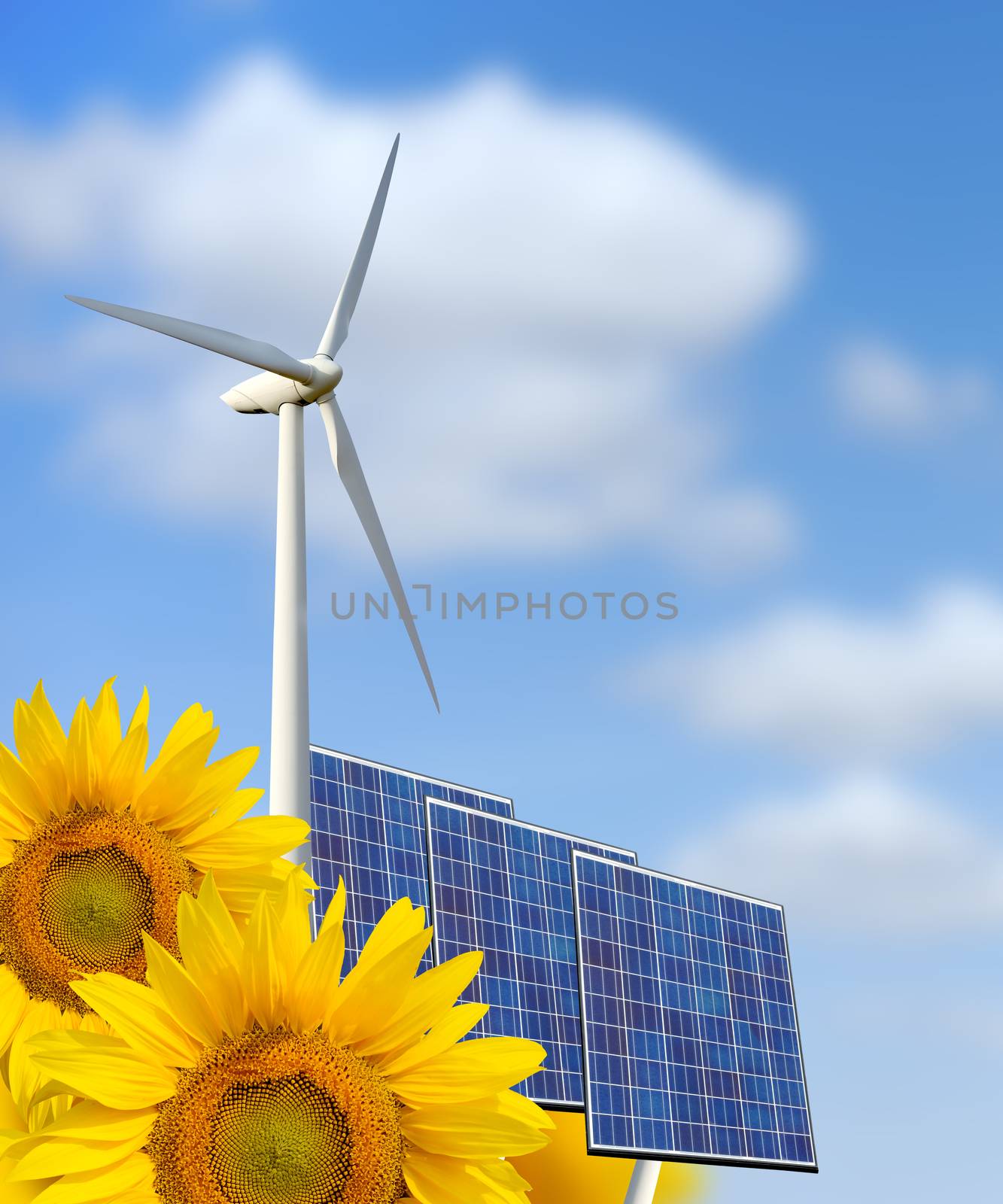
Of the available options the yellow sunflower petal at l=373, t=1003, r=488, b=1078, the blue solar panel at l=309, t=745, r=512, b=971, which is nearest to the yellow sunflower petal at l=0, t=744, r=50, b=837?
the yellow sunflower petal at l=373, t=1003, r=488, b=1078

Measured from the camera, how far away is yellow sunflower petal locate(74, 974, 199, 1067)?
231 cm

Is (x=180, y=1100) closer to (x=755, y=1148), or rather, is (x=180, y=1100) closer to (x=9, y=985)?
(x=9, y=985)

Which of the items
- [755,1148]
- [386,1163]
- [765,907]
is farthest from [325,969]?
[765,907]

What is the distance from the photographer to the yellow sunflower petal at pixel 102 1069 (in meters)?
2.26

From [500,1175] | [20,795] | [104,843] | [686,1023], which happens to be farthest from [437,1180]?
[686,1023]

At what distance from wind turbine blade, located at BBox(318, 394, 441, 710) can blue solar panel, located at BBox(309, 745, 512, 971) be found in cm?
1329

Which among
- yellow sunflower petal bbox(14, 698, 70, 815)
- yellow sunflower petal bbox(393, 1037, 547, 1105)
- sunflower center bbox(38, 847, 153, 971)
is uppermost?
yellow sunflower petal bbox(14, 698, 70, 815)

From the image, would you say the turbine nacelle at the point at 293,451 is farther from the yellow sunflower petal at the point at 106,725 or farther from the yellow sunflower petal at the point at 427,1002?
the yellow sunflower petal at the point at 427,1002

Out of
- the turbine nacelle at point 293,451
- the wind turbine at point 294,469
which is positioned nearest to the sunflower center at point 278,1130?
the wind turbine at point 294,469

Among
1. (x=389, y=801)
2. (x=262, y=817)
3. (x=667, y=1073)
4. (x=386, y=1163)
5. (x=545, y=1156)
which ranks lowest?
(x=386, y=1163)

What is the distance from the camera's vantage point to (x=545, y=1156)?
29547mm

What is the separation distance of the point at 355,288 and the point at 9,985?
1218 centimetres

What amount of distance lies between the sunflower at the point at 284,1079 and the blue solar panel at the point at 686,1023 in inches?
965

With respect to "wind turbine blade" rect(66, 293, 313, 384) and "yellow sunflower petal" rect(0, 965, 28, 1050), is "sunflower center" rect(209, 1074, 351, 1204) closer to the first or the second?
"yellow sunflower petal" rect(0, 965, 28, 1050)
